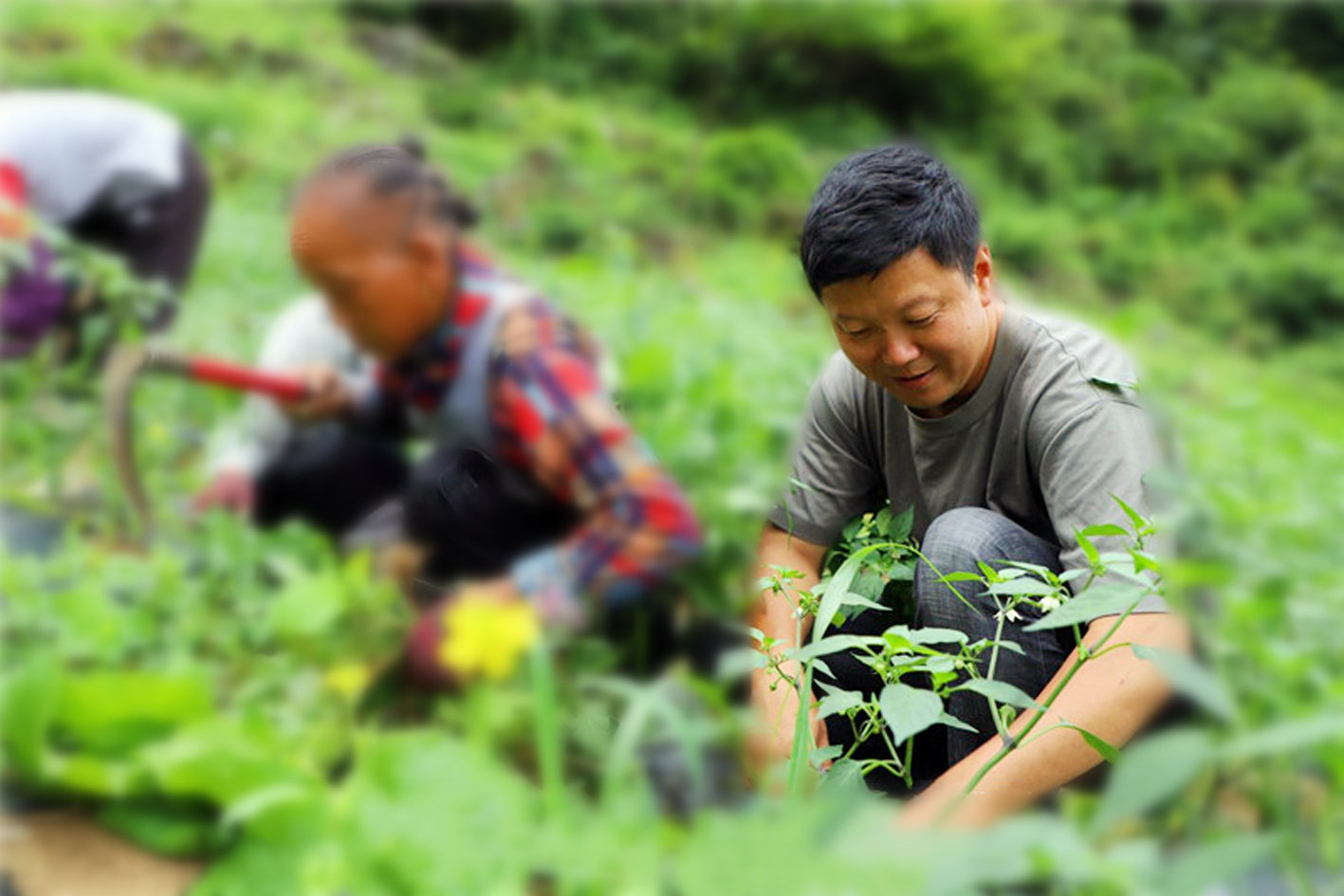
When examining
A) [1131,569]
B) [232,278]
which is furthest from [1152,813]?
[232,278]

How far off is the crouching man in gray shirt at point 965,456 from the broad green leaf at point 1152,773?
1.29 feet

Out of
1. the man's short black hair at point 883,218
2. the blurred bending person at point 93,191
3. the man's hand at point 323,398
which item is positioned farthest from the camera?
the blurred bending person at point 93,191

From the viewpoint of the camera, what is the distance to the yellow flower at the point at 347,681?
1371mm

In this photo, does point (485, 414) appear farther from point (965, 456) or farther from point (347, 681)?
point (965, 456)

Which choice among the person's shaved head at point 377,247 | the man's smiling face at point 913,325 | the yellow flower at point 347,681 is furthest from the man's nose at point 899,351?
the yellow flower at point 347,681

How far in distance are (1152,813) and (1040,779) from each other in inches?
12.8

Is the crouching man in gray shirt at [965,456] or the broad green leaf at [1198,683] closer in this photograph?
the broad green leaf at [1198,683]

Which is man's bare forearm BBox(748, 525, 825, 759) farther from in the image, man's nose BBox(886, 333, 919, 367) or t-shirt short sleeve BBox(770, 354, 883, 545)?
man's nose BBox(886, 333, 919, 367)

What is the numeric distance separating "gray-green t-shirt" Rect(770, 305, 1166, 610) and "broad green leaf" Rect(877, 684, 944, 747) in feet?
0.67

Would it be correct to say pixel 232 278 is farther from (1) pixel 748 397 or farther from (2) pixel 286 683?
(2) pixel 286 683

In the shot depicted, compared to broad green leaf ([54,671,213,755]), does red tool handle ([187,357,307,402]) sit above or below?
above

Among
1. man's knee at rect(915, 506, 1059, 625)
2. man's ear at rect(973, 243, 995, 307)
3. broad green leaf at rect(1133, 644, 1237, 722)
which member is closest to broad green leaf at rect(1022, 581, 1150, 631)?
broad green leaf at rect(1133, 644, 1237, 722)

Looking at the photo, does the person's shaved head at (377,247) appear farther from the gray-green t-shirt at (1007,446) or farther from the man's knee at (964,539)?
the man's knee at (964,539)

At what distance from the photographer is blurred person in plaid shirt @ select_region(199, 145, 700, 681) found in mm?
1322
